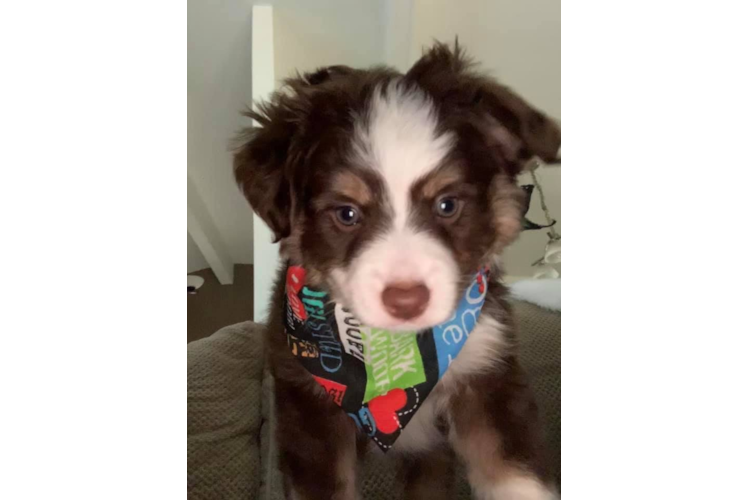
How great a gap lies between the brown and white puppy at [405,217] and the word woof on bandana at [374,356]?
54 mm

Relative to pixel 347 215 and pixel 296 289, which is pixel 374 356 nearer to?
pixel 296 289

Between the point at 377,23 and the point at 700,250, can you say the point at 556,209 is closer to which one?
the point at 377,23

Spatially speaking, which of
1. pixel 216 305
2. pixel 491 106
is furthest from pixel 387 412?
pixel 216 305

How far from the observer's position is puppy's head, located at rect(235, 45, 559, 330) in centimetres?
136

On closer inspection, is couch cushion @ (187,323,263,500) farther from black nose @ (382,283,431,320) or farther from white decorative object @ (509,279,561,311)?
white decorative object @ (509,279,561,311)

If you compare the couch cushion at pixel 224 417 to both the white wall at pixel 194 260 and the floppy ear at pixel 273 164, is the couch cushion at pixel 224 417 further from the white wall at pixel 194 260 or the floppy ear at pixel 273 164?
the white wall at pixel 194 260

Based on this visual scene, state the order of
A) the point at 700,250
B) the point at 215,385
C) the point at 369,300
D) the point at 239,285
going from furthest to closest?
the point at 239,285 → the point at 215,385 → the point at 369,300 → the point at 700,250

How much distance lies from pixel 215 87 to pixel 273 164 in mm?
1936

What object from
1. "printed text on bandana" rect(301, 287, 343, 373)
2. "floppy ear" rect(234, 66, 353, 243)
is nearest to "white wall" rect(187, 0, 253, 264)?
"floppy ear" rect(234, 66, 353, 243)

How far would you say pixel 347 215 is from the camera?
1496mm

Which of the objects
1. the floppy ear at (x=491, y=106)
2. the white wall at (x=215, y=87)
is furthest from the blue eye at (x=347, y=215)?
the white wall at (x=215, y=87)
